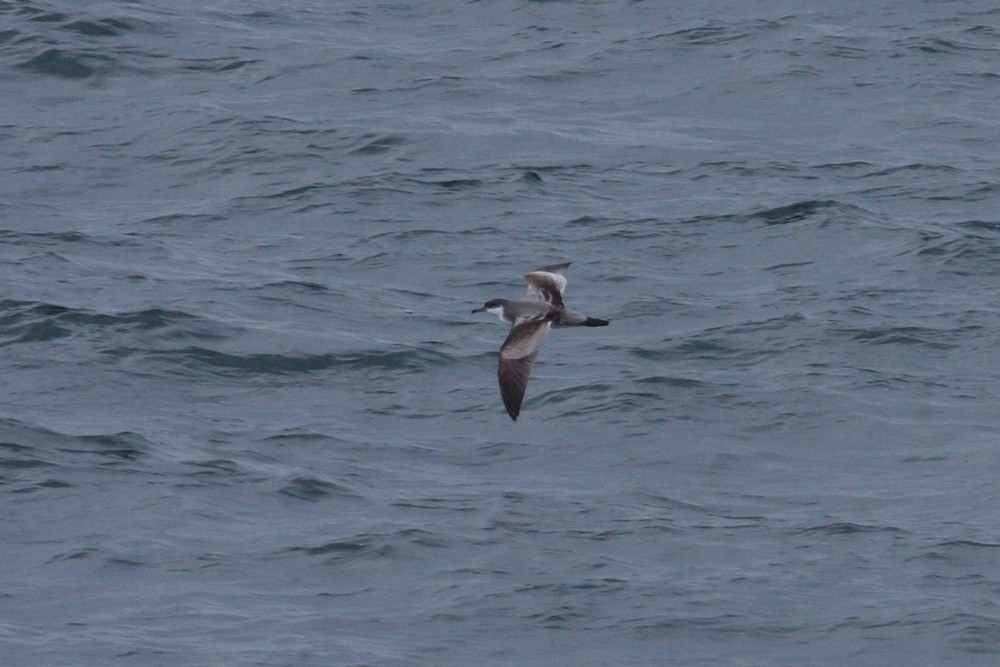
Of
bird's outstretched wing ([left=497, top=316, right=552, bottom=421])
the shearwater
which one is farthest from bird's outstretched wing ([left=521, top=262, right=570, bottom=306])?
bird's outstretched wing ([left=497, top=316, right=552, bottom=421])

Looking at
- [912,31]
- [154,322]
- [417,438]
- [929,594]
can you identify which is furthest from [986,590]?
[912,31]

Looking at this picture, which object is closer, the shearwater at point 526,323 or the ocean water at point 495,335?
the ocean water at point 495,335

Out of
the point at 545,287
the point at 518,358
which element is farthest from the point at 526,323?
the point at 545,287

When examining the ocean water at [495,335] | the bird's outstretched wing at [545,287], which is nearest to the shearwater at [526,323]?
the bird's outstretched wing at [545,287]

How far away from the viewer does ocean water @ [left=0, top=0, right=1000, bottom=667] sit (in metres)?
11.8

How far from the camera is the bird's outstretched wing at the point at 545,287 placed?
14.6 m

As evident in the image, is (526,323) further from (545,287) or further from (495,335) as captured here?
(495,335)

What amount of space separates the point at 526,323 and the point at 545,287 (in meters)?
0.89

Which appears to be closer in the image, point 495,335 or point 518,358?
point 518,358

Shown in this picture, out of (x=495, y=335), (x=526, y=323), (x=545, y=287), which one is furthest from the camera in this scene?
(x=495, y=335)

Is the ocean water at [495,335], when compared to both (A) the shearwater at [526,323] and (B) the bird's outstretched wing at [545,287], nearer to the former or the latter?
(A) the shearwater at [526,323]

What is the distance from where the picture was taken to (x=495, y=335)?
1628 cm

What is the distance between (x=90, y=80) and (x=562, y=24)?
5773 mm

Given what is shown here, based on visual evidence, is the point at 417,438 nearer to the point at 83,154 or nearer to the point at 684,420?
the point at 684,420
